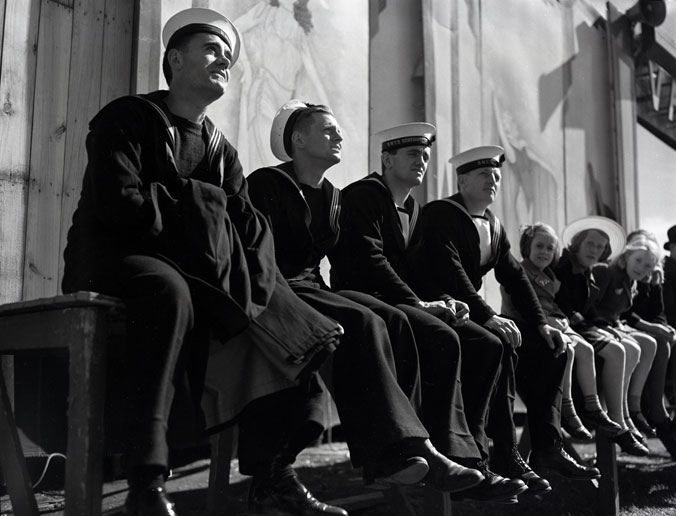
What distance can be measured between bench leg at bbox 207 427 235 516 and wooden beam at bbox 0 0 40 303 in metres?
1.28

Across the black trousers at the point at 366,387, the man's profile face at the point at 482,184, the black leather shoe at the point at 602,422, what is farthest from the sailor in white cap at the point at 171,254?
the black leather shoe at the point at 602,422

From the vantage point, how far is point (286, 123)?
4.05 metres

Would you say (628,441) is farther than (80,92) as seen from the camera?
Yes

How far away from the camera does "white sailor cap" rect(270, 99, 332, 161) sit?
13.3 feet

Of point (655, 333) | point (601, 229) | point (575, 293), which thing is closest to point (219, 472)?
point (575, 293)

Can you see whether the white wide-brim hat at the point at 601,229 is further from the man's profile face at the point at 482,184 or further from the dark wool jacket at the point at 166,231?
the dark wool jacket at the point at 166,231

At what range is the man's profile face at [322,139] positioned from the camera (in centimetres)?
392

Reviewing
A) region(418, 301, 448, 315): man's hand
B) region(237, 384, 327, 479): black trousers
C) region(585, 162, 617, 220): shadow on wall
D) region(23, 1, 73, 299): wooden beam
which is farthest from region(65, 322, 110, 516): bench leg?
region(585, 162, 617, 220): shadow on wall

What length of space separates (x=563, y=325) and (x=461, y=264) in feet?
3.21

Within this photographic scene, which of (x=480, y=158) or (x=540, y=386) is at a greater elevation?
(x=480, y=158)

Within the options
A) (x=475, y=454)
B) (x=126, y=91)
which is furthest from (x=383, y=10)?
(x=475, y=454)

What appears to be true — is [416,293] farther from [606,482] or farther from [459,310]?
[606,482]

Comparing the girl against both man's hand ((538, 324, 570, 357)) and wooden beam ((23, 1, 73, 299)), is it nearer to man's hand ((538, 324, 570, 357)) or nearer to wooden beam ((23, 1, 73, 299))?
man's hand ((538, 324, 570, 357))

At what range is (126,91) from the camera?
4766 mm
